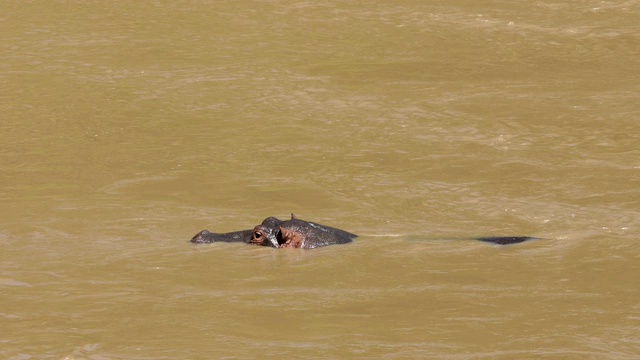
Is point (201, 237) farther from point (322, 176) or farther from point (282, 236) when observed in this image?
point (322, 176)

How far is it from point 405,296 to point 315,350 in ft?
3.35

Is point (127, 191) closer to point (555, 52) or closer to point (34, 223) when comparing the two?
point (34, 223)

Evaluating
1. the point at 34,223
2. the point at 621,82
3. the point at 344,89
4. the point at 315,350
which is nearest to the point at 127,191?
the point at 34,223

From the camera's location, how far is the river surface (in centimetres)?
589

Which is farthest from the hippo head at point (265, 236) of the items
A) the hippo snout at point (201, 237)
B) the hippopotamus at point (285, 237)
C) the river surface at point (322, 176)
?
the hippo snout at point (201, 237)

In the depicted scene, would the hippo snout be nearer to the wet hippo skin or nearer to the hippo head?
the wet hippo skin

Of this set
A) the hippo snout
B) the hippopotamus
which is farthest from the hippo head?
the hippo snout

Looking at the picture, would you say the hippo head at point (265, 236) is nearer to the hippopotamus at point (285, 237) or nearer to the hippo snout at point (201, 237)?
the hippopotamus at point (285, 237)

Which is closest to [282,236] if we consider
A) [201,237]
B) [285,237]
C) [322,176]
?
[285,237]

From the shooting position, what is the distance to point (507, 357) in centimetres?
533

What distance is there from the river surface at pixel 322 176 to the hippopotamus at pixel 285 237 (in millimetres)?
92

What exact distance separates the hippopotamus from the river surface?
0.09m

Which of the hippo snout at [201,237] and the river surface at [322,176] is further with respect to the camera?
the hippo snout at [201,237]

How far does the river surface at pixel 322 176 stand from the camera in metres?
5.89
